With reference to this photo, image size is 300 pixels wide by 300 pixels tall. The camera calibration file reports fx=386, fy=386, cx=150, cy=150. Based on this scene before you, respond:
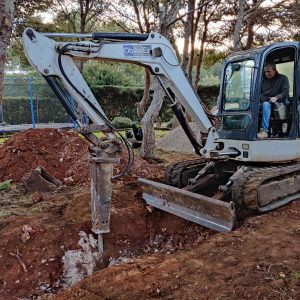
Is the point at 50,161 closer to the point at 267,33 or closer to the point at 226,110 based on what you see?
the point at 226,110

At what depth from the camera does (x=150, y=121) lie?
30.1 feet

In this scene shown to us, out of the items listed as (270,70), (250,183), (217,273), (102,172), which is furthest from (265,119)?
(217,273)

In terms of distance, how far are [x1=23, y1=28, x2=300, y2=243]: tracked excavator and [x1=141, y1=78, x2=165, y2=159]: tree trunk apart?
301cm

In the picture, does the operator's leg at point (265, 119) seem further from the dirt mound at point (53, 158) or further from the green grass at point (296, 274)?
the dirt mound at point (53, 158)

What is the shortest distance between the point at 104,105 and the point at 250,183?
55.8 ft

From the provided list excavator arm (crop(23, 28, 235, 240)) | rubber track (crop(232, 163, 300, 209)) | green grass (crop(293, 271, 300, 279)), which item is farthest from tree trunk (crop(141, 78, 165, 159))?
green grass (crop(293, 271, 300, 279))

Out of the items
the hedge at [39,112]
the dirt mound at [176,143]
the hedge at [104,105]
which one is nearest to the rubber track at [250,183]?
the dirt mound at [176,143]

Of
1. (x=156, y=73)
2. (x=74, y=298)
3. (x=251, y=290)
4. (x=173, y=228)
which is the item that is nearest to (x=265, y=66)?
(x=156, y=73)

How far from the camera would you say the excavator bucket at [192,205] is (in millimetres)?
4691

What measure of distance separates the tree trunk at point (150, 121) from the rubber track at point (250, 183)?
163 inches

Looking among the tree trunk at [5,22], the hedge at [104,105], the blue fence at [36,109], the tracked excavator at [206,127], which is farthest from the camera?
the hedge at [104,105]

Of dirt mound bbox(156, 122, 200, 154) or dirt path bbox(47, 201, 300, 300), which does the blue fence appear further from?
dirt path bbox(47, 201, 300, 300)

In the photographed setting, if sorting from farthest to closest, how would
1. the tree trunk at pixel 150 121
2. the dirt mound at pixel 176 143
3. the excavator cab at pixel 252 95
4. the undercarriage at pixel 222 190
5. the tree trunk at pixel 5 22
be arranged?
the dirt mound at pixel 176 143 → the tree trunk at pixel 150 121 → the excavator cab at pixel 252 95 → the undercarriage at pixel 222 190 → the tree trunk at pixel 5 22

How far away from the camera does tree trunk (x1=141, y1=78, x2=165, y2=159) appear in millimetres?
9172
